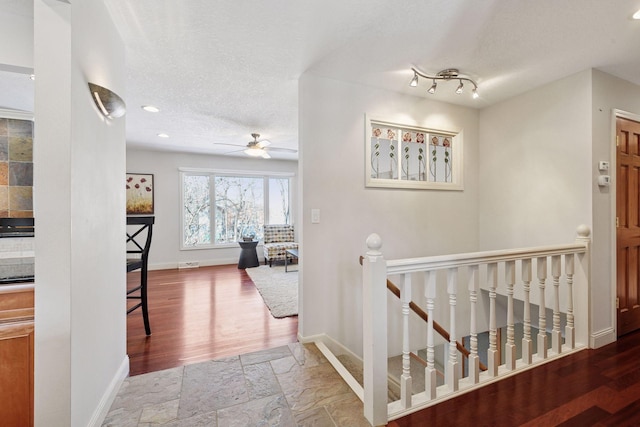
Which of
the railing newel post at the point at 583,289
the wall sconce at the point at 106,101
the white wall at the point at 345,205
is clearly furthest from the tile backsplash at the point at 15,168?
the railing newel post at the point at 583,289

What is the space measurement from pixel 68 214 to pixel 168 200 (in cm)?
488

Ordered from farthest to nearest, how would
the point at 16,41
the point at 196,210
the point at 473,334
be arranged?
1. the point at 196,210
2. the point at 473,334
3. the point at 16,41

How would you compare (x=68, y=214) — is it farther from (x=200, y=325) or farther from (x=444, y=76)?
(x=444, y=76)

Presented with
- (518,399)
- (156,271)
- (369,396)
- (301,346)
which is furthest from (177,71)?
(156,271)

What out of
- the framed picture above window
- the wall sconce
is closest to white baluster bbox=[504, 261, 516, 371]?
the framed picture above window

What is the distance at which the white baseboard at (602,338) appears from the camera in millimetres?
2176

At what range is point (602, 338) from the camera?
2229 mm

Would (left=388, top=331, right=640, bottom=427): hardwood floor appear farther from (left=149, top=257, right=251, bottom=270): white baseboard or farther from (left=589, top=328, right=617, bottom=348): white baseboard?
(left=149, top=257, right=251, bottom=270): white baseboard

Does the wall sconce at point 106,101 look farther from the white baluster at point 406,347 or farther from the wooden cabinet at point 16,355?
the white baluster at point 406,347

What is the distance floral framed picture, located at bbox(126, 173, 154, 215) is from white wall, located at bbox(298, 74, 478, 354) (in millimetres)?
4503

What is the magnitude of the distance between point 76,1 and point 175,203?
4.87 meters

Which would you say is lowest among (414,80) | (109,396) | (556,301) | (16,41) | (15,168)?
(109,396)

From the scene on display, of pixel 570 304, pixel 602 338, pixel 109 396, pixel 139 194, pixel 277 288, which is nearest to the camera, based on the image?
pixel 109 396

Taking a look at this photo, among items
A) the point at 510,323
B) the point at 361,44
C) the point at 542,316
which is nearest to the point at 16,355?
the point at 361,44
